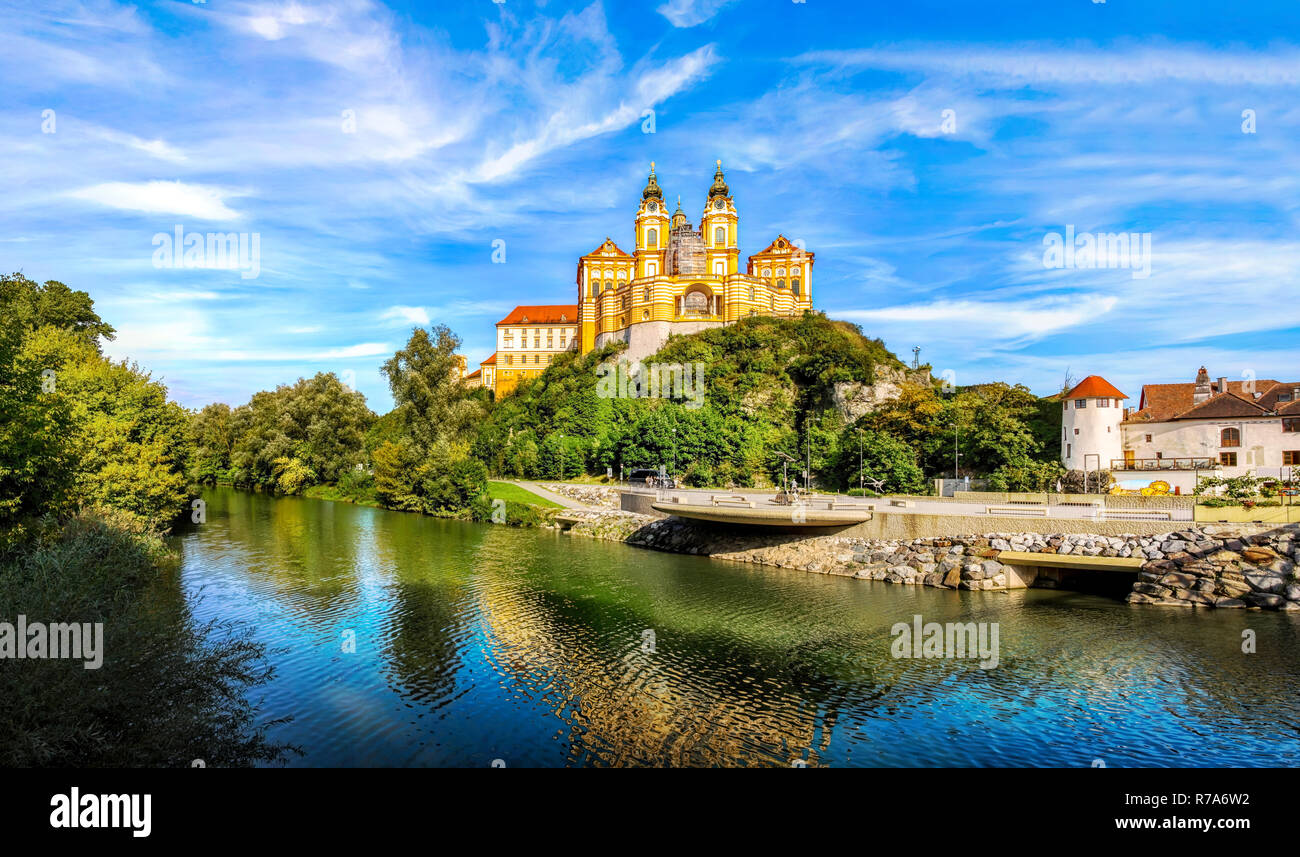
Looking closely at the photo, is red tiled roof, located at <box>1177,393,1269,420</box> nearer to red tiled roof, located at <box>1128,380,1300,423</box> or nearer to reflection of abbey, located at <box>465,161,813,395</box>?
red tiled roof, located at <box>1128,380,1300,423</box>

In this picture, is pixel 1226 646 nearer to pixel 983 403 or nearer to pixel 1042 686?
pixel 1042 686

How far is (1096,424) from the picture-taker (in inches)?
1718

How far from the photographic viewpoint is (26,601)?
13.0 metres

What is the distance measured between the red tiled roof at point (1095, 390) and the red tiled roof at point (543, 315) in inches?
2956

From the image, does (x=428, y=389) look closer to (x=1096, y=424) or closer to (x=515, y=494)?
(x=515, y=494)

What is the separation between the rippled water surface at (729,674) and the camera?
582 inches

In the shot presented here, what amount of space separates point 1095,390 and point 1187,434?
7017 millimetres

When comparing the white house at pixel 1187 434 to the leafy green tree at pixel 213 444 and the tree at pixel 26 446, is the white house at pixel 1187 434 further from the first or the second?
the leafy green tree at pixel 213 444

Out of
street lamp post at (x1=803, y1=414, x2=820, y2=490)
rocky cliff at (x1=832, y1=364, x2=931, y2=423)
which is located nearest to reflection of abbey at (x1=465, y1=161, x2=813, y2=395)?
rocky cliff at (x1=832, y1=364, x2=931, y2=423)

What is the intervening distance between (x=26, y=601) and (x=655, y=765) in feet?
41.5

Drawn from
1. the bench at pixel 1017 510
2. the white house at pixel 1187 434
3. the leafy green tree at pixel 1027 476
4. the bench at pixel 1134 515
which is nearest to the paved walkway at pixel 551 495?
the bench at pixel 1017 510
